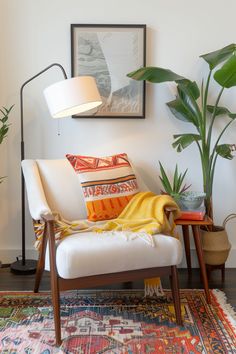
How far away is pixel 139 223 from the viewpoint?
92.5 inches

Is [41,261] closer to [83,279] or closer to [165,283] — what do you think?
[83,279]

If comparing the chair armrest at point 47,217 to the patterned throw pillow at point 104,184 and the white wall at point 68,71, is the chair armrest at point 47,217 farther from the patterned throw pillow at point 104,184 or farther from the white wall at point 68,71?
the white wall at point 68,71

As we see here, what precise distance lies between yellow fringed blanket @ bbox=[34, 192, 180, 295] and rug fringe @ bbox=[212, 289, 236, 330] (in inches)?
14.7

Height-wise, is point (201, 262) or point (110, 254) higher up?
point (110, 254)

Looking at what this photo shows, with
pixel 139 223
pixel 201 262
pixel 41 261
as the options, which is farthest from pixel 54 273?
pixel 201 262

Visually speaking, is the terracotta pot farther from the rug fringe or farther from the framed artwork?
the framed artwork

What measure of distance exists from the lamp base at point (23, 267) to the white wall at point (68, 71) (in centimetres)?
17

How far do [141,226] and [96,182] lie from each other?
0.45 meters

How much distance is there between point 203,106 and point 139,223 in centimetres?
100

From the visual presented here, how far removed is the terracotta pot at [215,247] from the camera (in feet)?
9.27

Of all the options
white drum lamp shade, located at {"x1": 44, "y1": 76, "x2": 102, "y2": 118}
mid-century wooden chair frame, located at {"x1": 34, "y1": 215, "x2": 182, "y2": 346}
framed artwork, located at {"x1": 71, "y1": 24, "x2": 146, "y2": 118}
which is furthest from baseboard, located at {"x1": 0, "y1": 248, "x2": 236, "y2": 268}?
white drum lamp shade, located at {"x1": 44, "y1": 76, "x2": 102, "y2": 118}

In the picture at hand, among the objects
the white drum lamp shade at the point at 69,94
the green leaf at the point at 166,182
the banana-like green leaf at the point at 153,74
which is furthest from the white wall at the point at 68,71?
the white drum lamp shade at the point at 69,94

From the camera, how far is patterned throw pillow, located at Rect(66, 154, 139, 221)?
2.56 m

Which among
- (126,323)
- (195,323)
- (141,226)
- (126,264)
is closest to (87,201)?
(141,226)
